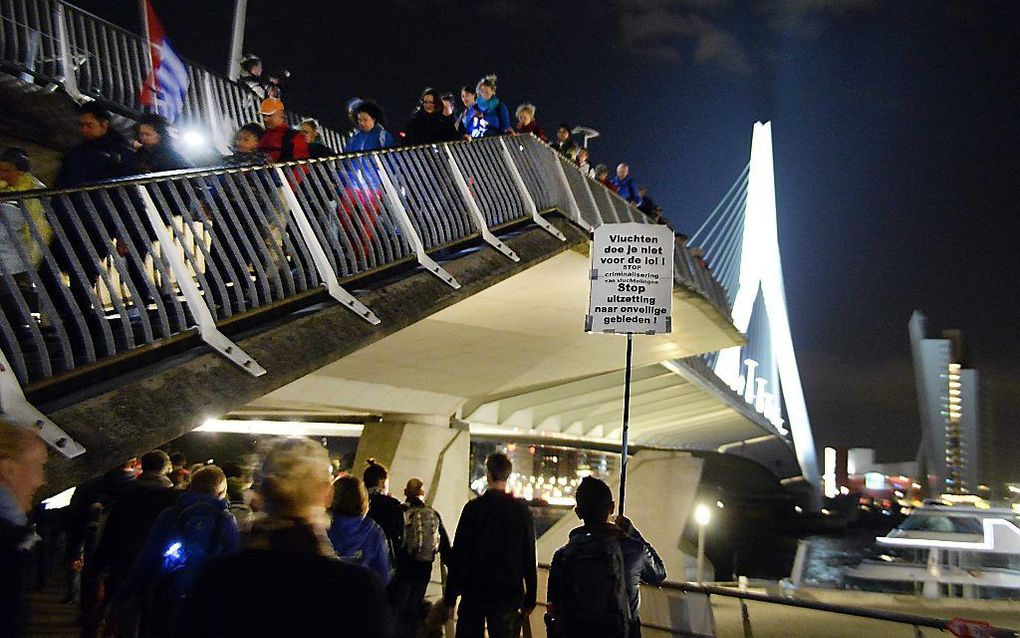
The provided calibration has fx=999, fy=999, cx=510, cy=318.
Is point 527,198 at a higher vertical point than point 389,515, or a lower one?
higher

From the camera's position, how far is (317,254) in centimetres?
779

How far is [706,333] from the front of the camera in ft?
62.2

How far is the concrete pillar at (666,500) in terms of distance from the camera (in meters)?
27.4

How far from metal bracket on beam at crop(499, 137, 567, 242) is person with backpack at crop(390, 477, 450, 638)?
5.66m

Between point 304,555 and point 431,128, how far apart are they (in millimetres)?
10020

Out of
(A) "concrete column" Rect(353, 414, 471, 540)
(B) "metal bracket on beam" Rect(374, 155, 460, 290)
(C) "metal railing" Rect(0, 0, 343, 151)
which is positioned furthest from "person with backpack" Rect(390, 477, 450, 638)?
(C) "metal railing" Rect(0, 0, 343, 151)

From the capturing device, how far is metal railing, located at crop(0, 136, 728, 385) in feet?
18.1

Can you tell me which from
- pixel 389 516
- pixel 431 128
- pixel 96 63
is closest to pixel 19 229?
pixel 389 516

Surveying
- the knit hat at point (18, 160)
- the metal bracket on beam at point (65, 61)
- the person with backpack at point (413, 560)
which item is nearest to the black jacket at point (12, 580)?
the person with backpack at point (413, 560)

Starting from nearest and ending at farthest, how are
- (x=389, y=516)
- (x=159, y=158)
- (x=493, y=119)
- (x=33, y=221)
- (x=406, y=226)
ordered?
1. (x=33, y=221)
2. (x=389, y=516)
3. (x=159, y=158)
4. (x=406, y=226)
5. (x=493, y=119)

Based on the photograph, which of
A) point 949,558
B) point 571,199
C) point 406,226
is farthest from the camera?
point 949,558

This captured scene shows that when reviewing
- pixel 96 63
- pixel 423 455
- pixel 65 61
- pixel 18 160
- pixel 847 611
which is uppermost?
pixel 96 63

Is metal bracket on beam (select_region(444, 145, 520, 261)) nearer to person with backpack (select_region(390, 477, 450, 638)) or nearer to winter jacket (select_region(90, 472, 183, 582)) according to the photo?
person with backpack (select_region(390, 477, 450, 638))

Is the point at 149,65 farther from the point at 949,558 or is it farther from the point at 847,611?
the point at 949,558
